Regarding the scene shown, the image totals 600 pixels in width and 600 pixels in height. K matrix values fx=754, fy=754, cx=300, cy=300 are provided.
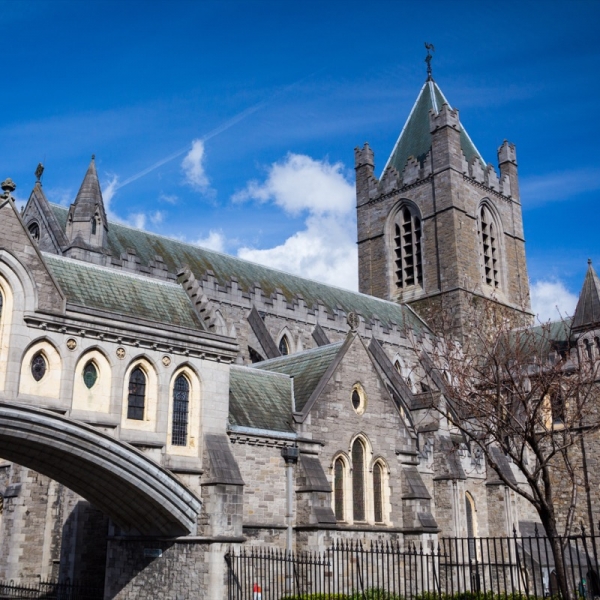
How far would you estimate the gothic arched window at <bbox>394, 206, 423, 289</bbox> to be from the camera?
173 feet

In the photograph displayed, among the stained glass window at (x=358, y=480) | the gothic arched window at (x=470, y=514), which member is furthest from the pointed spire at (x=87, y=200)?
the gothic arched window at (x=470, y=514)

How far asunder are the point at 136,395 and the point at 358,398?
787 cm

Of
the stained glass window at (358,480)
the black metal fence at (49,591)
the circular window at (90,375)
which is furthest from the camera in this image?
the stained glass window at (358,480)

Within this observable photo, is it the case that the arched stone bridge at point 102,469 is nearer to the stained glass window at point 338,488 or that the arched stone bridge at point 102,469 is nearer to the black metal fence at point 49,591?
the black metal fence at point 49,591

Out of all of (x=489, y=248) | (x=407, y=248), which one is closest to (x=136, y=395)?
(x=407, y=248)

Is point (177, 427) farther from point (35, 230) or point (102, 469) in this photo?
point (35, 230)

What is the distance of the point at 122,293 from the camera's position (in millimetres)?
19281

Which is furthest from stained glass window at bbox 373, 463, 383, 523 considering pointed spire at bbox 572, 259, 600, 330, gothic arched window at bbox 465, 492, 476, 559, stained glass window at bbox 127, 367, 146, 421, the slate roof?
pointed spire at bbox 572, 259, 600, 330

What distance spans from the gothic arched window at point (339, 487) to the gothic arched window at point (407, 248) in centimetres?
3105

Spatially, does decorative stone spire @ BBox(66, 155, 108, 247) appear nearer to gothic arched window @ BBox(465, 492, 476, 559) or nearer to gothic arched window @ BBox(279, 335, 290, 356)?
gothic arched window @ BBox(279, 335, 290, 356)

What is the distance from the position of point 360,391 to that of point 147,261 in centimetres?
1360

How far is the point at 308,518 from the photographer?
66.8 feet

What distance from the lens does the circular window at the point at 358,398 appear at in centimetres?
2314

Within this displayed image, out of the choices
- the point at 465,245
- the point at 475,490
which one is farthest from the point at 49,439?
the point at 465,245
